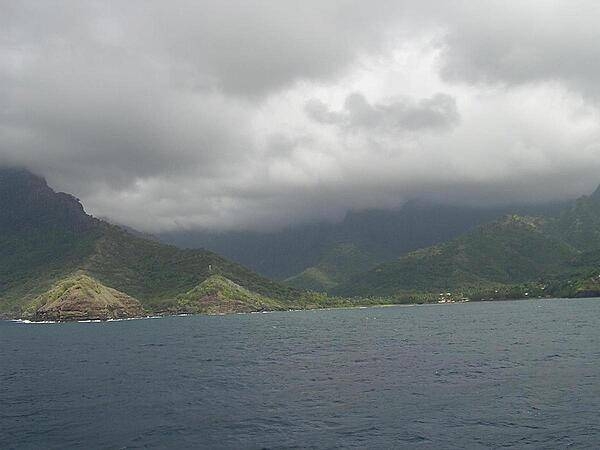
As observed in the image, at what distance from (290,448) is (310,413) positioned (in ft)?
50.1

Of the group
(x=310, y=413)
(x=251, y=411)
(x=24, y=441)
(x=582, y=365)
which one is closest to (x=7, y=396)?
(x=24, y=441)

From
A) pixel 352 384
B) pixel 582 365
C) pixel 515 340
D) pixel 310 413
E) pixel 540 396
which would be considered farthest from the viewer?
pixel 515 340

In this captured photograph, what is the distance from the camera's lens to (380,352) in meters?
137

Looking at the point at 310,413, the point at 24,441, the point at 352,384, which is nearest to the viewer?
the point at 24,441

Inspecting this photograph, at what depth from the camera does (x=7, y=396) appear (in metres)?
90.9

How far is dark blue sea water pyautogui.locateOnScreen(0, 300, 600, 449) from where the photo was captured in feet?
191

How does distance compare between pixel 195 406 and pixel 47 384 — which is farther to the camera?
pixel 47 384

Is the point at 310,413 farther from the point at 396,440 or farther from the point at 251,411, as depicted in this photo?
the point at 396,440

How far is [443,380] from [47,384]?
264ft

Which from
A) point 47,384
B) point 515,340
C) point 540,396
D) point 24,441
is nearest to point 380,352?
point 515,340

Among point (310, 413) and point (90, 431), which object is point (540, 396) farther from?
point (90, 431)

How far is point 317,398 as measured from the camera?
7850cm

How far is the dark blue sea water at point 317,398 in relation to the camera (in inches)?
2293

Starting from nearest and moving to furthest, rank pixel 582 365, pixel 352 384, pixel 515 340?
pixel 352 384, pixel 582 365, pixel 515 340
